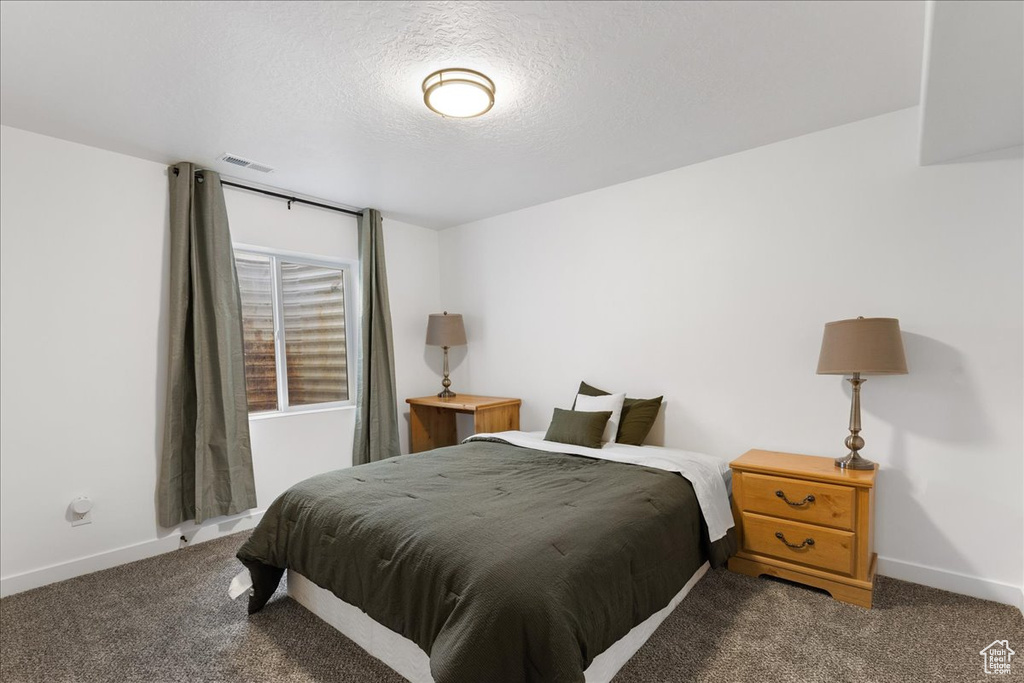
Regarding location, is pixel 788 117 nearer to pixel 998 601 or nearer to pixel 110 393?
pixel 998 601

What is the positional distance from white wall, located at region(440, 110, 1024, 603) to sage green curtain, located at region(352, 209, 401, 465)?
4.62 ft

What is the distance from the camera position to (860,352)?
90.0 inches

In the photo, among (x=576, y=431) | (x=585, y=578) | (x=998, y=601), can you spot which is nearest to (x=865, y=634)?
(x=998, y=601)

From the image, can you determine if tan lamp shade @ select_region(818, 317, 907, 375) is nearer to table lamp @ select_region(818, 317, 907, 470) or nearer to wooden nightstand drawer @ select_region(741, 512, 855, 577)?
table lamp @ select_region(818, 317, 907, 470)

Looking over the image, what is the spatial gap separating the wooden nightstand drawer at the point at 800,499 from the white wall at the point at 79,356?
330 cm

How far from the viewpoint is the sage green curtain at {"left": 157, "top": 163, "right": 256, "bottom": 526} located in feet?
9.97

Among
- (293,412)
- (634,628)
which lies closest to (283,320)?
(293,412)

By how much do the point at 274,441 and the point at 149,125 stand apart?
2155 millimetres

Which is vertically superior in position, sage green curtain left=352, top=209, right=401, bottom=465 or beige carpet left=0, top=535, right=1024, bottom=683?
sage green curtain left=352, top=209, right=401, bottom=465

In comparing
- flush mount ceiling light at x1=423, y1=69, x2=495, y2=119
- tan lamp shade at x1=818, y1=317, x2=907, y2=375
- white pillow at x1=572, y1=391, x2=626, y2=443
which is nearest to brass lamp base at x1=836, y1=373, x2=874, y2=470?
tan lamp shade at x1=818, y1=317, x2=907, y2=375

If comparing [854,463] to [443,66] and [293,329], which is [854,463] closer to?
[443,66]

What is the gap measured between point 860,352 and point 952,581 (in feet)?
3.99

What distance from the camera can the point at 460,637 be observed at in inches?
55.7

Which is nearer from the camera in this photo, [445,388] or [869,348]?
[869,348]
